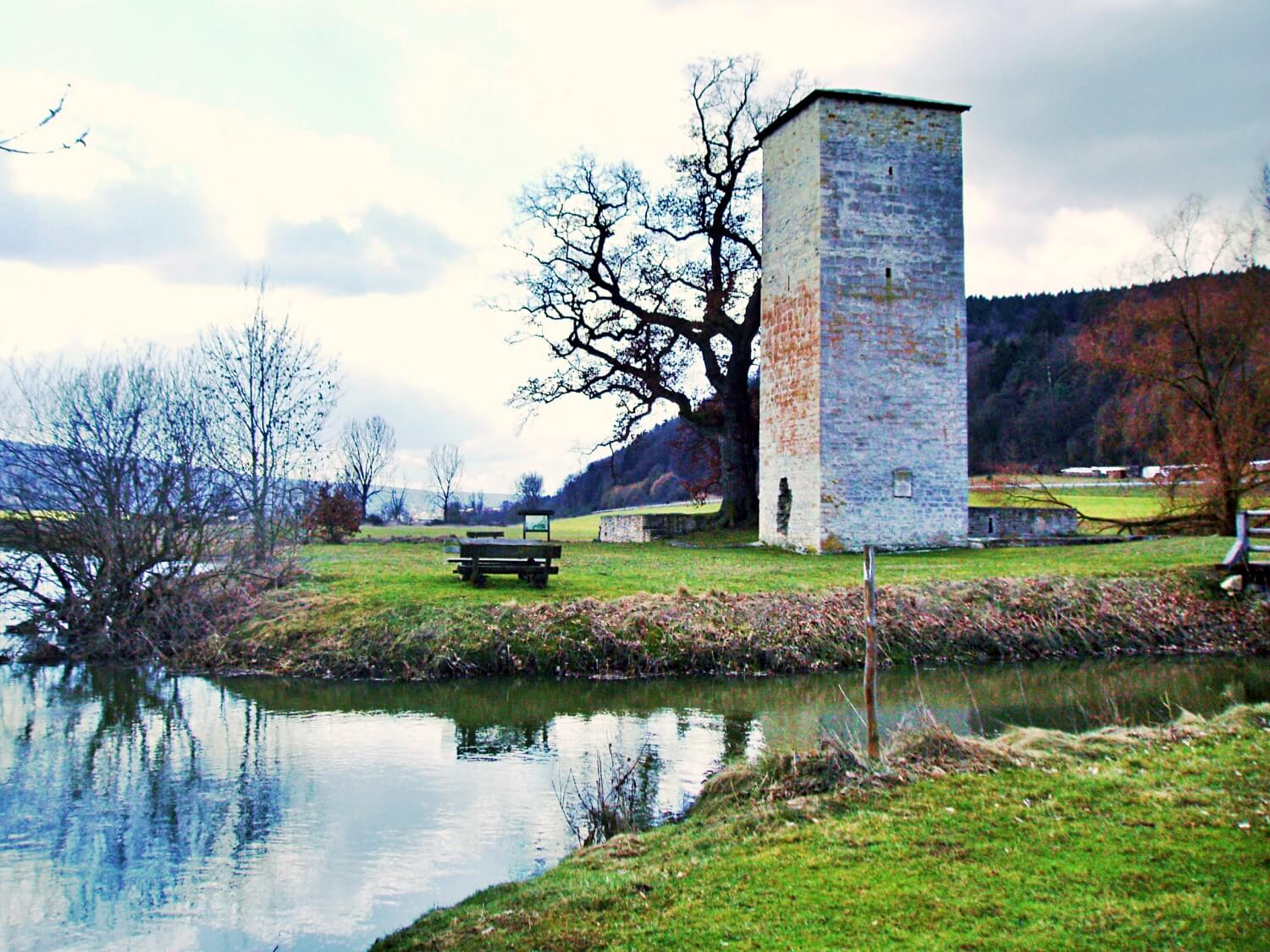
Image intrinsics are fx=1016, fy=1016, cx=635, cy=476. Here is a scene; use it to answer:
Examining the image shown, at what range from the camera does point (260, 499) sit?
1861cm

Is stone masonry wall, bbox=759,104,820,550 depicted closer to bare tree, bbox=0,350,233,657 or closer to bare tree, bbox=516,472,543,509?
bare tree, bbox=0,350,233,657

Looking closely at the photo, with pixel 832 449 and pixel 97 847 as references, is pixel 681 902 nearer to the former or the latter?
pixel 97 847

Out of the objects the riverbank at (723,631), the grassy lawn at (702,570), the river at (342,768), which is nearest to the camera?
the river at (342,768)

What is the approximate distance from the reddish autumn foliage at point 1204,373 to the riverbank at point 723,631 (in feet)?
34.0

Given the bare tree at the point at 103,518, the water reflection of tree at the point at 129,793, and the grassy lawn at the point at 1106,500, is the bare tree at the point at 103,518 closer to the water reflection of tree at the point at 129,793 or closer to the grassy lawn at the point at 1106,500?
the water reflection of tree at the point at 129,793

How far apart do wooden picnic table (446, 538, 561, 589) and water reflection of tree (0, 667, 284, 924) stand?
5386mm

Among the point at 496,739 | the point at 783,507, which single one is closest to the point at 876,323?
the point at 783,507

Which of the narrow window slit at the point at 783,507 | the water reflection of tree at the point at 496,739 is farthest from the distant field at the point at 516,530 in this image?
the water reflection of tree at the point at 496,739

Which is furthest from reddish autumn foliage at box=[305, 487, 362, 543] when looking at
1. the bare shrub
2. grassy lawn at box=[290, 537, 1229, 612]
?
the bare shrub

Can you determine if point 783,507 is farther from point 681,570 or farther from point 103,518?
point 103,518

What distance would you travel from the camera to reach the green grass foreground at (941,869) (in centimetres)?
Result: 443

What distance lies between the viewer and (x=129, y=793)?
877cm

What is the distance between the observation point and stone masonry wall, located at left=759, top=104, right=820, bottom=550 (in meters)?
24.7

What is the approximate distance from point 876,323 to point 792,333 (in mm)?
2217
